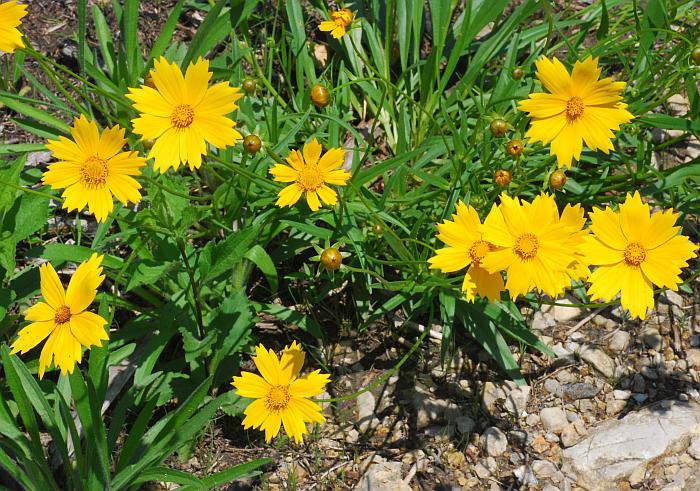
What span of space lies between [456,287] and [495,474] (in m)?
0.65

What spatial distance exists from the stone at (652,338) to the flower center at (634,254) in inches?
28.8

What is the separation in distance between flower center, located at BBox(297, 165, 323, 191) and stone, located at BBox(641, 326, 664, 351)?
1408 mm

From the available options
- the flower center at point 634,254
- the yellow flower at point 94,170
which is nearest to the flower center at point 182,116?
the yellow flower at point 94,170

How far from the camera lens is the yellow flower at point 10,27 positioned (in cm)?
184

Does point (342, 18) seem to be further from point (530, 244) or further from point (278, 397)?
point (278, 397)

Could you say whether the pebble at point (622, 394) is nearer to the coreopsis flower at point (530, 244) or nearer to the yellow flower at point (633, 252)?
the yellow flower at point (633, 252)

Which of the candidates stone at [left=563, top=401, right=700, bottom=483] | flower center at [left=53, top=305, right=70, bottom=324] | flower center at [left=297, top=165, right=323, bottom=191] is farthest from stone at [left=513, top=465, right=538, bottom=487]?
flower center at [left=53, top=305, right=70, bottom=324]

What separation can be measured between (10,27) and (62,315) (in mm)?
808

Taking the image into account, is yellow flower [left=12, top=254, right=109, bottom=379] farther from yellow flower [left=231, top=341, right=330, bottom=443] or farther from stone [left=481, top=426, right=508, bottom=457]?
stone [left=481, top=426, right=508, bottom=457]

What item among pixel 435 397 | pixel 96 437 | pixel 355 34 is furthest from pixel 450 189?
pixel 96 437

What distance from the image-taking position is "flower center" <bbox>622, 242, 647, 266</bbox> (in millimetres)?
1923

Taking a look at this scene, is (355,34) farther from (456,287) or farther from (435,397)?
(435,397)

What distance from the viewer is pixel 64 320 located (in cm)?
182

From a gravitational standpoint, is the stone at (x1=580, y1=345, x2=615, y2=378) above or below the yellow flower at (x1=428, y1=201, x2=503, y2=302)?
above
